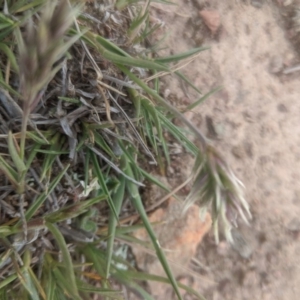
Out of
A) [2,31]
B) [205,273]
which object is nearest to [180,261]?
[205,273]

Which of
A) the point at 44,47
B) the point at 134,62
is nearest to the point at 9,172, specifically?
the point at 134,62

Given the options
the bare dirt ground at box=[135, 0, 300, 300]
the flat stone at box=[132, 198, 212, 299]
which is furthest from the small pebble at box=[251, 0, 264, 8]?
the flat stone at box=[132, 198, 212, 299]

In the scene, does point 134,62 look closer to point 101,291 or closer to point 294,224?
point 101,291

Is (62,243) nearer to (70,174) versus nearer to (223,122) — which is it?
(70,174)

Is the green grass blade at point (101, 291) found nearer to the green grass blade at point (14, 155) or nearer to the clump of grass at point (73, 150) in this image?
the clump of grass at point (73, 150)

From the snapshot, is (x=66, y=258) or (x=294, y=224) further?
(x=294, y=224)
